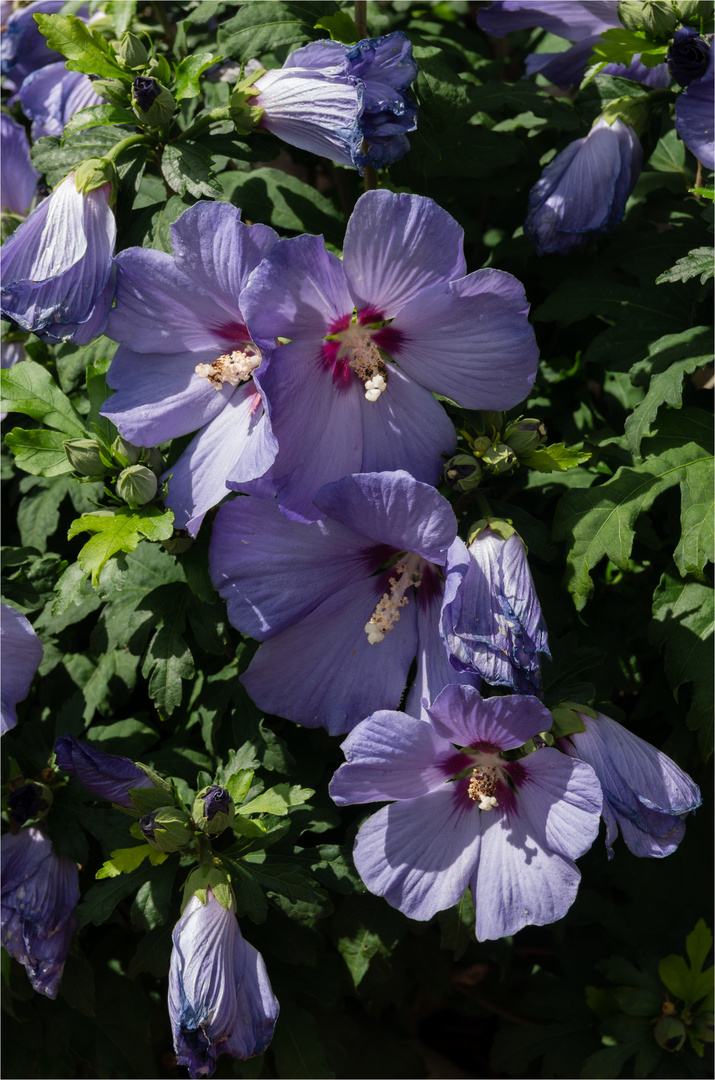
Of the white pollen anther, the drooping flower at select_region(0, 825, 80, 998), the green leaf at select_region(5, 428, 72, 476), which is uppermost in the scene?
the white pollen anther

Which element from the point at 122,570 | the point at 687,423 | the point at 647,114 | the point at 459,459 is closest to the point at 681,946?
the point at 687,423

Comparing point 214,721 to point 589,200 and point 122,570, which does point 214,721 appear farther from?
point 589,200

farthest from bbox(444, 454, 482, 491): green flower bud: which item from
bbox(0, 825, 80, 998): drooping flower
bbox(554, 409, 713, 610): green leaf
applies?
bbox(0, 825, 80, 998): drooping flower

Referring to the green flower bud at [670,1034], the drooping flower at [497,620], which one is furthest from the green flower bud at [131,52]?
the green flower bud at [670,1034]

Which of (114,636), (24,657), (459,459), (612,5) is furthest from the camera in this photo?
(612,5)

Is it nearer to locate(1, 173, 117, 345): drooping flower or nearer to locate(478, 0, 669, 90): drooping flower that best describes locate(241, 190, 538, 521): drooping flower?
locate(1, 173, 117, 345): drooping flower

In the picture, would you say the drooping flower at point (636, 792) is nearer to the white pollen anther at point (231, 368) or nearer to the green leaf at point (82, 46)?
the white pollen anther at point (231, 368)
